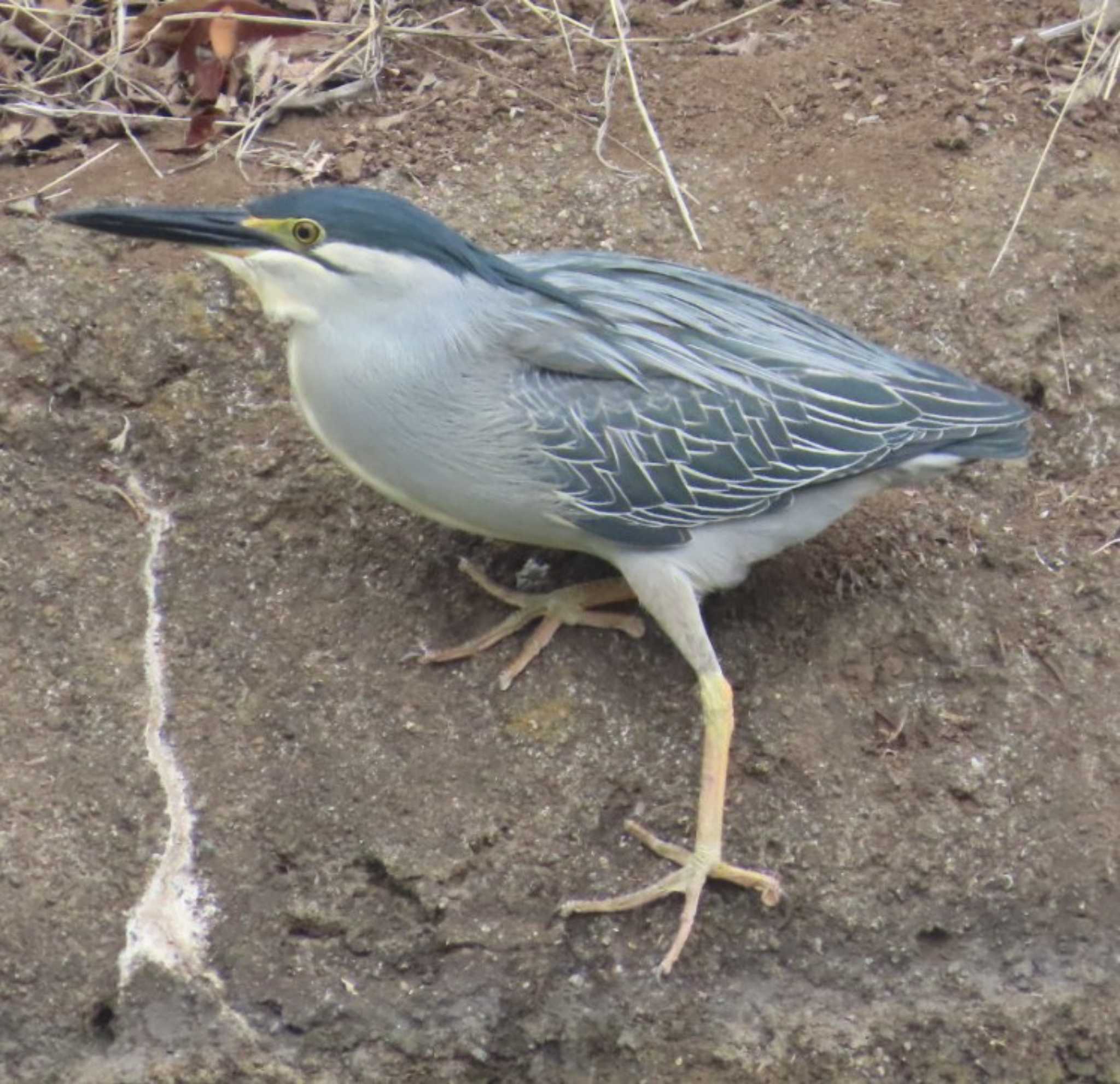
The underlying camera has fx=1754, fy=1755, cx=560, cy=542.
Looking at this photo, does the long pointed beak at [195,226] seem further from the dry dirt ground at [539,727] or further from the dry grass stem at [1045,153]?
the dry grass stem at [1045,153]

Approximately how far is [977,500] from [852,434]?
1.96ft

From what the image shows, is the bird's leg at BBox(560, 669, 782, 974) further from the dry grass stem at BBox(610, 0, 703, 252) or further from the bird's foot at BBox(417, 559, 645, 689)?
the dry grass stem at BBox(610, 0, 703, 252)

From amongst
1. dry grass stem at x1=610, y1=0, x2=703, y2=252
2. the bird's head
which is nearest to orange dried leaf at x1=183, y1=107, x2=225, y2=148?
dry grass stem at x1=610, y1=0, x2=703, y2=252

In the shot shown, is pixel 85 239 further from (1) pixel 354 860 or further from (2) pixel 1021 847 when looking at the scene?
(2) pixel 1021 847

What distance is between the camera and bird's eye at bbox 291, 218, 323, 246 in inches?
129

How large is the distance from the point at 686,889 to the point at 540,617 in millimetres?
688

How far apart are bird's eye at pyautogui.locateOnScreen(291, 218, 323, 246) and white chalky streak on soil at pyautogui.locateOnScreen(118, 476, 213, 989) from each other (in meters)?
0.93

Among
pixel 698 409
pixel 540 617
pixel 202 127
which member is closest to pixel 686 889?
pixel 540 617

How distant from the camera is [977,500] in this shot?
4.00 metres

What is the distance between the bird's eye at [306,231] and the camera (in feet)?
10.8

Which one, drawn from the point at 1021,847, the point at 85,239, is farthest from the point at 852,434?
the point at 85,239

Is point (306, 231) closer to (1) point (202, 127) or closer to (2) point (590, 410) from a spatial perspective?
(2) point (590, 410)

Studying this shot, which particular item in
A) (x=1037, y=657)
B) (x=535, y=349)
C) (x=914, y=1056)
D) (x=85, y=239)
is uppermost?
(x=535, y=349)

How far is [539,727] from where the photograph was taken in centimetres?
355
